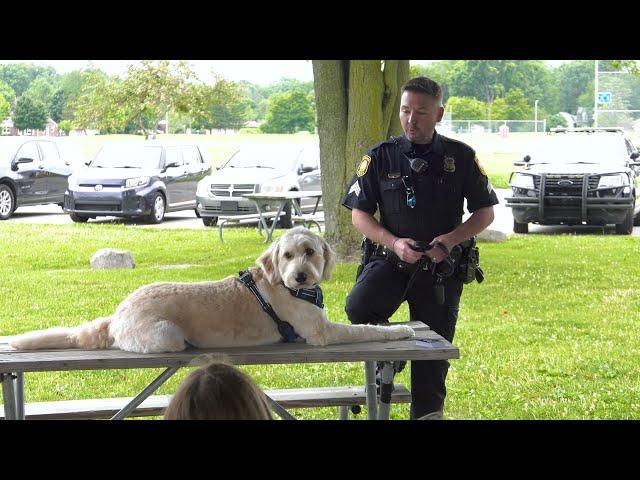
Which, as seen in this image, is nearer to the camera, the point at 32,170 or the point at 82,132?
the point at 32,170

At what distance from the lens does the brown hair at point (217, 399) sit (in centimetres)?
193

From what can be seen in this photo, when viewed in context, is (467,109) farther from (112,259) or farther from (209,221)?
(112,259)

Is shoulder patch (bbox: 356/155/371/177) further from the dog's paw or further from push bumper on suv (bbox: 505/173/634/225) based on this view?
push bumper on suv (bbox: 505/173/634/225)

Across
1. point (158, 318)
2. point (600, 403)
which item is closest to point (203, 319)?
point (158, 318)

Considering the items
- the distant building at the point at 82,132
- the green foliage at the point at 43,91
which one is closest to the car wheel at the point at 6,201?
the distant building at the point at 82,132

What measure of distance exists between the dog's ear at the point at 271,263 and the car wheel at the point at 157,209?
13595 millimetres

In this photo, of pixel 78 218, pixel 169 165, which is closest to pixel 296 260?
pixel 78 218

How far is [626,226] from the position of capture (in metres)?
15.0

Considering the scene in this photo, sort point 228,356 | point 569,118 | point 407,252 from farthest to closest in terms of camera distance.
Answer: point 569,118
point 407,252
point 228,356

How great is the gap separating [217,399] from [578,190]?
44.4 feet

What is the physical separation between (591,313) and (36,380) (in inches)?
197

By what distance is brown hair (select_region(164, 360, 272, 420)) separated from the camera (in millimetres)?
1927

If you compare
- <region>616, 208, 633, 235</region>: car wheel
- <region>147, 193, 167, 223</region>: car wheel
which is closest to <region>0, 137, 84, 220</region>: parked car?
<region>147, 193, 167, 223</region>: car wheel
